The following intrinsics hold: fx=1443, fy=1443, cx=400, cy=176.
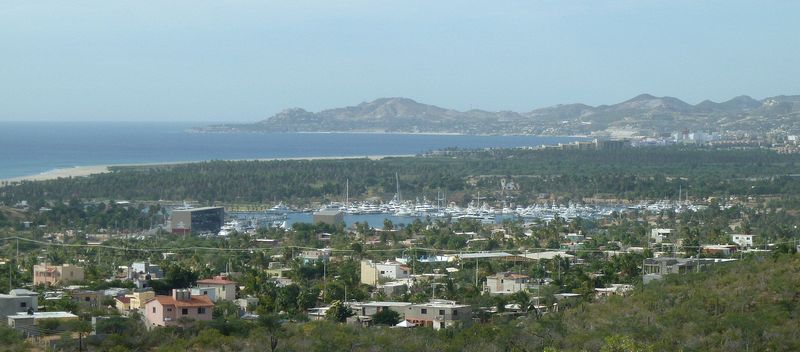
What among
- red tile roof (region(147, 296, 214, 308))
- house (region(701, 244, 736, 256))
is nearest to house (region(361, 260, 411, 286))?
house (region(701, 244, 736, 256))

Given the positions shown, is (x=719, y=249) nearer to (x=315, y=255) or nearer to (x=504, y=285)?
(x=504, y=285)

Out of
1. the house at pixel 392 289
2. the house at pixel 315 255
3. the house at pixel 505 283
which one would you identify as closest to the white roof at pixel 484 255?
the house at pixel 315 255

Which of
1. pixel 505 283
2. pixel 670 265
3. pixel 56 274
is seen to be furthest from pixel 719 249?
pixel 56 274

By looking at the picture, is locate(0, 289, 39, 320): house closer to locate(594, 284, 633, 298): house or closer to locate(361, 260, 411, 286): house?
locate(361, 260, 411, 286): house

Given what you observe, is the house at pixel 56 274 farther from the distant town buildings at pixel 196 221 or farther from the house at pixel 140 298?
the distant town buildings at pixel 196 221

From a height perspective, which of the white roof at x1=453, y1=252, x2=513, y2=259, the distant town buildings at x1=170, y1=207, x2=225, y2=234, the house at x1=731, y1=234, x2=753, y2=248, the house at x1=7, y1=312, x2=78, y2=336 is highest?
the house at x1=7, y1=312, x2=78, y2=336
